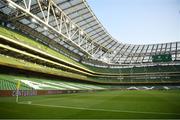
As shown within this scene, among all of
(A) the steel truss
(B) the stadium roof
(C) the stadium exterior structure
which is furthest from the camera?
(C) the stadium exterior structure

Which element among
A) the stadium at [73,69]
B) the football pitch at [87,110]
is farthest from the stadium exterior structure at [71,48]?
the football pitch at [87,110]

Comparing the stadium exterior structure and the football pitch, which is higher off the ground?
the stadium exterior structure

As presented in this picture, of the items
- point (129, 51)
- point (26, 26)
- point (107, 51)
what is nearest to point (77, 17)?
point (26, 26)

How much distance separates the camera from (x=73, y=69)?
50.2 metres

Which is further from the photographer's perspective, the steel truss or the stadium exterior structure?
the stadium exterior structure

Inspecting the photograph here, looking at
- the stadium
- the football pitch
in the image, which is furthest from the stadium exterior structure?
the football pitch

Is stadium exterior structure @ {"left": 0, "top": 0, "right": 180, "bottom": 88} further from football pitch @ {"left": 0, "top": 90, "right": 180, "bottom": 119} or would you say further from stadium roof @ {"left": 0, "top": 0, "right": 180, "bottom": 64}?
football pitch @ {"left": 0, "top": 90, "right": 180, "bottom": 119}

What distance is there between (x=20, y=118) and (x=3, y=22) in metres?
31.8

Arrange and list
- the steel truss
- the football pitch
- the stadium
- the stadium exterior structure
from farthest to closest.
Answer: the stadium exterior structure
the steel truss
the stadium
the football pitch

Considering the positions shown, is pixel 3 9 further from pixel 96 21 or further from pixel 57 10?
pixel 96 21

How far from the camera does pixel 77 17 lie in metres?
37.6

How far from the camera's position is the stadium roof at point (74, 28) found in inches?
1097

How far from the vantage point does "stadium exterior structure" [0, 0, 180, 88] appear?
28.8 meters

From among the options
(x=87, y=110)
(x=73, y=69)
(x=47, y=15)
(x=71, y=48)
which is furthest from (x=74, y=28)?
(x=87, y=110)
